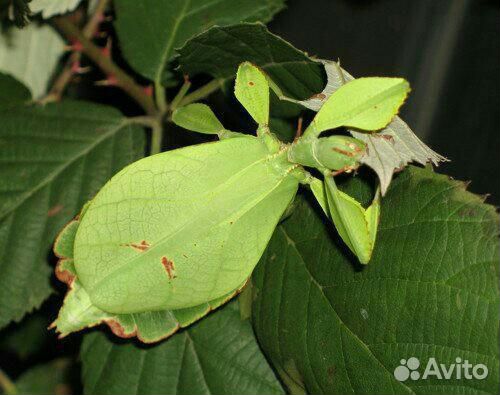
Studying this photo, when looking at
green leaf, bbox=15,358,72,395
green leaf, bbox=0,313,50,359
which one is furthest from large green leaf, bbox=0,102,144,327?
green leaf, bbox=15,358,72,395

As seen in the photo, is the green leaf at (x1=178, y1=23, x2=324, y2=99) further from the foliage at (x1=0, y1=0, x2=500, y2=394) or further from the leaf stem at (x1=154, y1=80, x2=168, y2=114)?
the leaf stem at (x1=154, y1=80, x2=168, y2=114)

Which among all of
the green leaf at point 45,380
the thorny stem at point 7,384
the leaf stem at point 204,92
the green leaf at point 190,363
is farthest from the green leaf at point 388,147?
the thorny stem at point 7,384

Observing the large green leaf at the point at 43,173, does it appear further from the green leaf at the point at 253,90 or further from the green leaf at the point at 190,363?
the green leaf at the point at 253,90

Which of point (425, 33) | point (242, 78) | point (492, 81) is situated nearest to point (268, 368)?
point (242, 78)

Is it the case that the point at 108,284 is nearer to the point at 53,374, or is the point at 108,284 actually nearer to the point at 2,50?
the point at 2,50

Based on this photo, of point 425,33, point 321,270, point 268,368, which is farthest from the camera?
point 425,33

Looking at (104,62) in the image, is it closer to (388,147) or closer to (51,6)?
(51,6)
